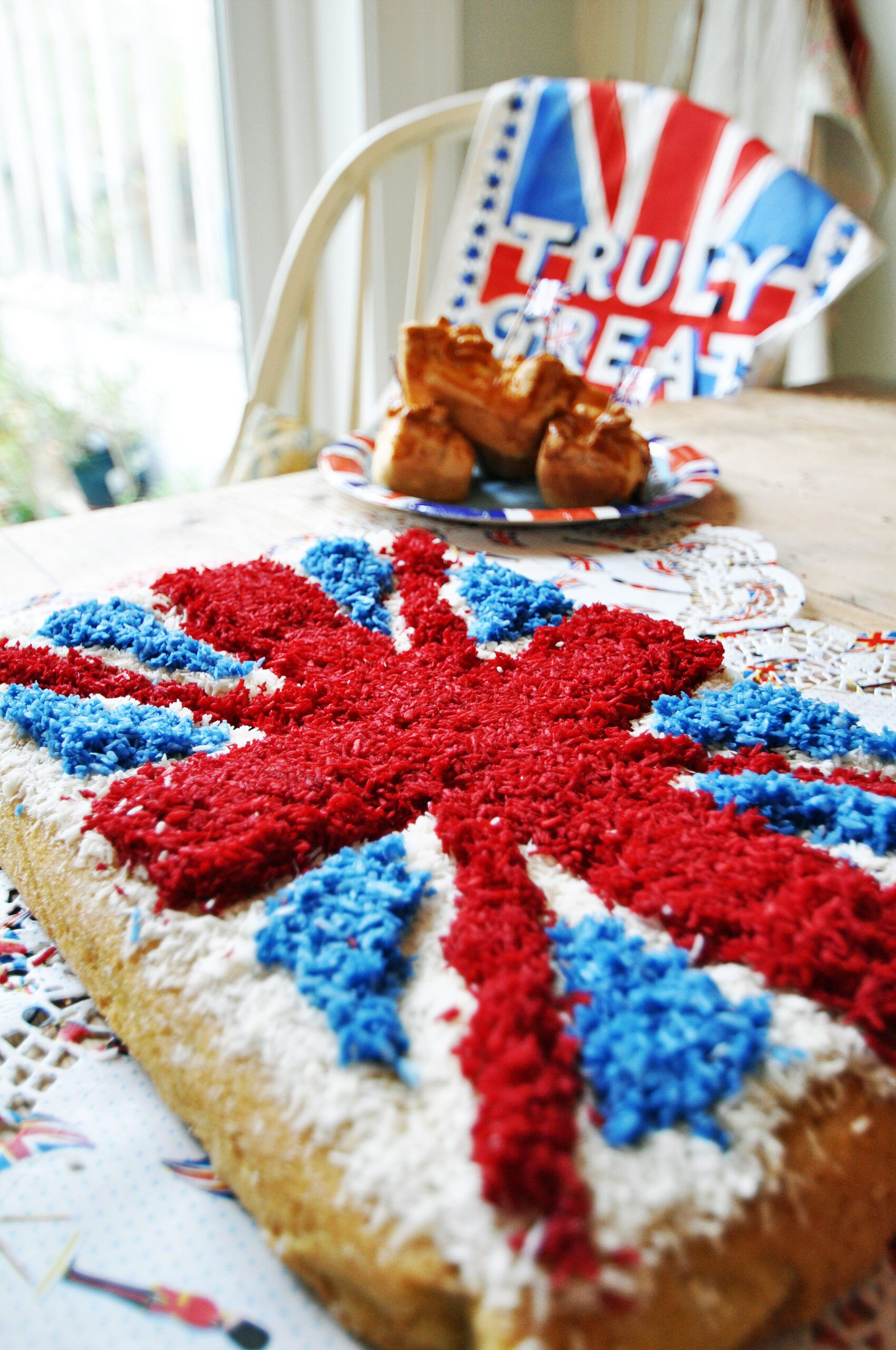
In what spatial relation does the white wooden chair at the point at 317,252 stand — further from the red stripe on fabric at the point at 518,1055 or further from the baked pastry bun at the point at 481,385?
the red stripe on fabric at the point at 518,1055

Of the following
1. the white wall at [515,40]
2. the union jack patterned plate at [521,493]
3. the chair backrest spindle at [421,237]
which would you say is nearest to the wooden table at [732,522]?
the union jack patterned plate at [521,493]

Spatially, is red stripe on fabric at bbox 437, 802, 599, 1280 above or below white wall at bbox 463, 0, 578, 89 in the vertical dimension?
below

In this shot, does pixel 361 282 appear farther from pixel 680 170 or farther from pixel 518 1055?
pixel 518 1055

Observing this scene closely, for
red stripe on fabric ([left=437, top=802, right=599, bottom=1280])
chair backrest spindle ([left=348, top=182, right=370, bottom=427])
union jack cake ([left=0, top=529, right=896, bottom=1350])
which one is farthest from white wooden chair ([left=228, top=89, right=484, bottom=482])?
red stripe on fabric ([left=437, top=802, right=599, bottom=1280])

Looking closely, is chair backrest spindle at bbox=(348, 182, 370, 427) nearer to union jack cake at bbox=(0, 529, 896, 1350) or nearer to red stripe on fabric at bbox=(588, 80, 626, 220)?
red stripe on fabric at bbox=(588, 80, 626, 220)

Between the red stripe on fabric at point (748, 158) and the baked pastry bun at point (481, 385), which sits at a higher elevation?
the red stripe on fabric at point (748, 158)

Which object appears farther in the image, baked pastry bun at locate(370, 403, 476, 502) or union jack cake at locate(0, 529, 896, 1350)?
baked pastry bun at locate(370, 403, 476, 502)

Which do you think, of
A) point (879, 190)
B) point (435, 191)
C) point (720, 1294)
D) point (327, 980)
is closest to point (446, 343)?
point (327, 980)

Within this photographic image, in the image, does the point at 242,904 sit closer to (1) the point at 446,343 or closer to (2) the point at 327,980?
(2) the point at 327,980
